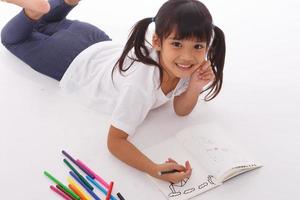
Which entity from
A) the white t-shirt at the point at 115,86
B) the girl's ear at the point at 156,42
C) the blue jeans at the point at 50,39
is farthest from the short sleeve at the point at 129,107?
the blue jeans at the point at 50,39

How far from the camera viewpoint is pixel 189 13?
36.0 inches

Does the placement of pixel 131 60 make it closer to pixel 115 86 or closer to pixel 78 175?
pixel 115 86

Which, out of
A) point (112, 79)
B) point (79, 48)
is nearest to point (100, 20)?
point (79, 48)

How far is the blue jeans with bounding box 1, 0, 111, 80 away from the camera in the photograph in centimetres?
126

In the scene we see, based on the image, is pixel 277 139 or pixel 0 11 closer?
pixel 277 139

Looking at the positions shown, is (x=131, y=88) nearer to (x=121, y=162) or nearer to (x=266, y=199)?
(x=121, y=162)

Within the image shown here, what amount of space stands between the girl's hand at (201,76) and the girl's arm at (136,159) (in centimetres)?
20

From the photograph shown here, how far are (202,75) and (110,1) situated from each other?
707 mm

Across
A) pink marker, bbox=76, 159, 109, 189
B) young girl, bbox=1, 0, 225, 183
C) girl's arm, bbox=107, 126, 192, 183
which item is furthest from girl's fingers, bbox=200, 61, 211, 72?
pink marker, bbox=76, 159, 109, 189

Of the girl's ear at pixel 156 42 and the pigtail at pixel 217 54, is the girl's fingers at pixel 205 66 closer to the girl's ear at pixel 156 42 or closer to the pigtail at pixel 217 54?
the pigtail at pixel 217 54

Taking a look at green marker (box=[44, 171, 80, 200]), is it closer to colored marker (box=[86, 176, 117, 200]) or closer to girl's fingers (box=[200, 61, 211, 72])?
colored marker (box=[86, 176, 117, 200])

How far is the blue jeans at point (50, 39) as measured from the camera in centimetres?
126

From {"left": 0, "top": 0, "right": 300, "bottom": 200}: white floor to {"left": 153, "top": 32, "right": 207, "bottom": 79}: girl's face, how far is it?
20 cm

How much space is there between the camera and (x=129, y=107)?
1037 millimetres
